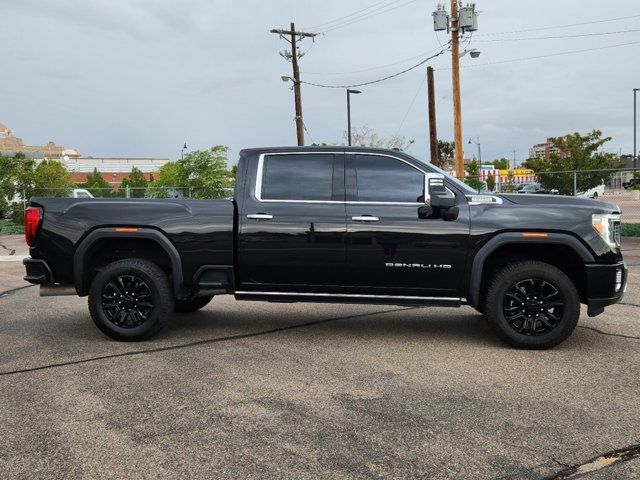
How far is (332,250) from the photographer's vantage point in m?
5.94

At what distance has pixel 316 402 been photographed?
4.34m

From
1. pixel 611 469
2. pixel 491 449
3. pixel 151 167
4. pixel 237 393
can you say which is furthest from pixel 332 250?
pixel 151 167

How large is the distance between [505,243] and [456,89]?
63.3ft

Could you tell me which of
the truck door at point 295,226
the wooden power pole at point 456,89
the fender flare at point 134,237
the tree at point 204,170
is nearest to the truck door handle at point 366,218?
the truck door at point 295,226

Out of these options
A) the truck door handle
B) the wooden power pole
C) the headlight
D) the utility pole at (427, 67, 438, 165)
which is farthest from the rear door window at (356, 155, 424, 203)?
the utility pole at (427, 67, 438, 165)

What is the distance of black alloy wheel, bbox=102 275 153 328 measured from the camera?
614 cm

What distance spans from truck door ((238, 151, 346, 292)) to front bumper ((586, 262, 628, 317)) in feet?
7.57

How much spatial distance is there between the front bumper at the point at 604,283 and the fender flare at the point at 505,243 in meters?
0.12

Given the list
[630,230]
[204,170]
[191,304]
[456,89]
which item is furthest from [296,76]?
[191,304]

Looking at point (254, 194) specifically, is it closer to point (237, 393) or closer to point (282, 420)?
point (237, 393)

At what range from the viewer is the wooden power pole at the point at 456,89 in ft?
77.6

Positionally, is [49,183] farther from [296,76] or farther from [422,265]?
[422,265]

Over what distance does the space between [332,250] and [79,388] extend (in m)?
2.56

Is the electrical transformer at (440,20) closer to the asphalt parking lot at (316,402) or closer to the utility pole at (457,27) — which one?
the utility pole at (457,27)
